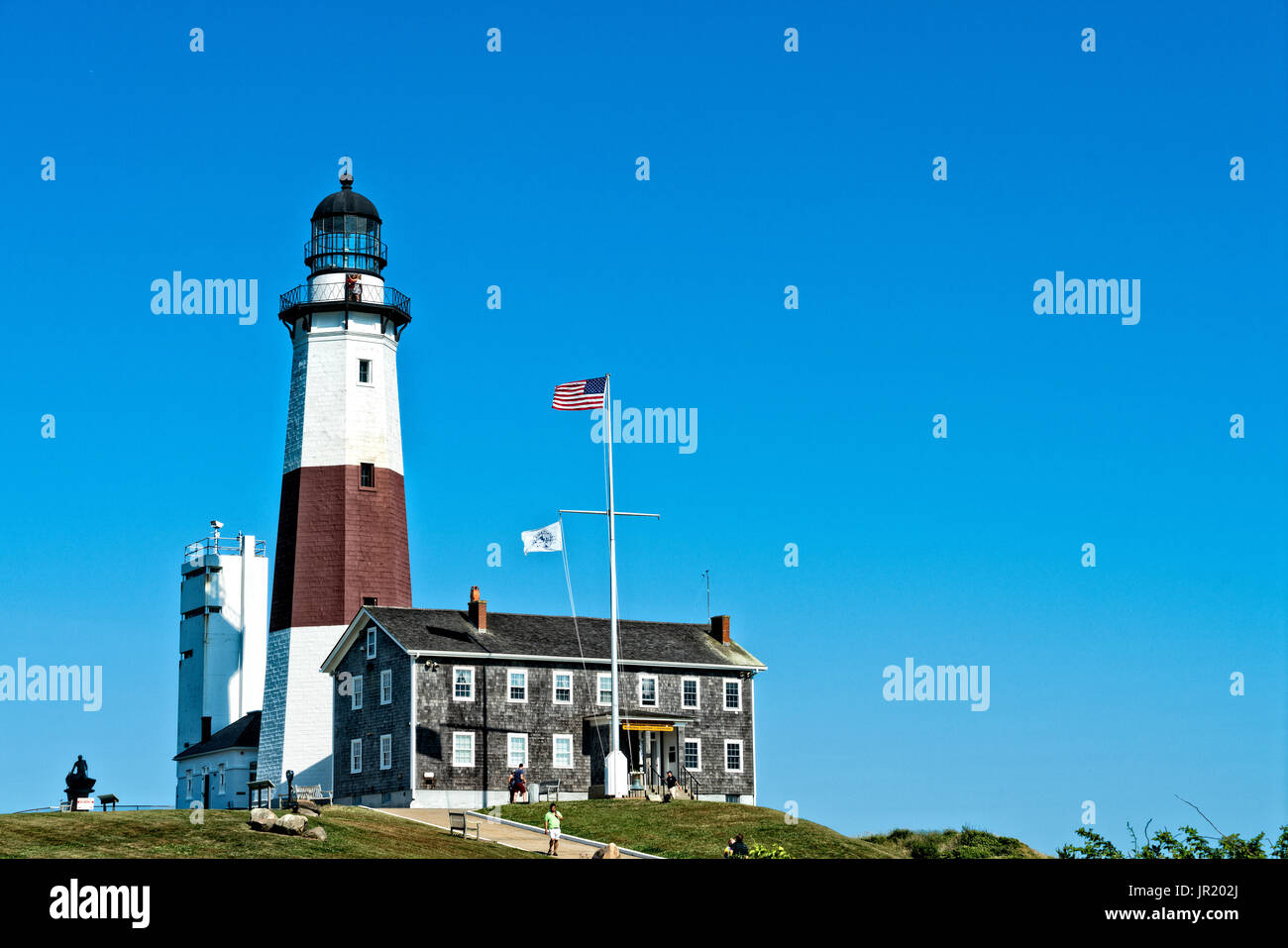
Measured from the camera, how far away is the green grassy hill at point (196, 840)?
30031 millimetres

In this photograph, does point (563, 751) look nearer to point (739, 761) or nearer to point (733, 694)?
point (739, 761)

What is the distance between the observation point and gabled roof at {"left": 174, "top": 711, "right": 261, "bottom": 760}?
65375 mm

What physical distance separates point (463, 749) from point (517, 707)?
8.50 ft

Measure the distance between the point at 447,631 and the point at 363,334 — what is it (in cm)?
1368

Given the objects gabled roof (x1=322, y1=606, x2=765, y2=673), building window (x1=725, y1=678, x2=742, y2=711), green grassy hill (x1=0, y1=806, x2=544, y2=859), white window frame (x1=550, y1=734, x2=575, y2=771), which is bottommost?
green grassy hill (x1=0, y1=806, x2=544, y2=859)

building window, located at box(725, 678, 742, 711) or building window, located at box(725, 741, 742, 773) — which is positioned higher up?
building window, located at box(725, 678, 742, 711)

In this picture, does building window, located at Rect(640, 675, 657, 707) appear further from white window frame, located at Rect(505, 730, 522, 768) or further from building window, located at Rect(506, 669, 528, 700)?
white window frame, located at Rect(505, 730, 522, 768)

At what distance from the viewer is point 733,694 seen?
59.1 meters

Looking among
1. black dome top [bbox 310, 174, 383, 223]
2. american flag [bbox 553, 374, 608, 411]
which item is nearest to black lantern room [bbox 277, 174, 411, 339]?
black dome top [bbox 310, 174, 383, 223]

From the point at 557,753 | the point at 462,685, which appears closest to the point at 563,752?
the point at 557,753

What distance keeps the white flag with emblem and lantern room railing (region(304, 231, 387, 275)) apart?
63.6 ft

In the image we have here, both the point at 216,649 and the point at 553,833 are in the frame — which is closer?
the point at 553,833
